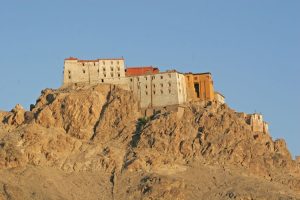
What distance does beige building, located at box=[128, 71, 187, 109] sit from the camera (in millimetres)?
195625

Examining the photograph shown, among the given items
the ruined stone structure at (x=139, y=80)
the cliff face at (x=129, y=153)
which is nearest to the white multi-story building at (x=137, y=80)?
the ruined stone structure at (x=139, y=80)

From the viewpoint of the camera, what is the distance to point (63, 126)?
625ft

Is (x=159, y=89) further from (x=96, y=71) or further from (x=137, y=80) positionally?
(x=96, y=71)

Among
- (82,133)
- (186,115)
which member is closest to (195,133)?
(186,115)

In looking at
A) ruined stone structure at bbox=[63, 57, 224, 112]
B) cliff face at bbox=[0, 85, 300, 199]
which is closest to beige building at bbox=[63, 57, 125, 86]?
ruined stone structure at bbox=[63, 57, 224, 112]

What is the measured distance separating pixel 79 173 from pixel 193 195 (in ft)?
59.3

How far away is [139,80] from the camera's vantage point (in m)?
198

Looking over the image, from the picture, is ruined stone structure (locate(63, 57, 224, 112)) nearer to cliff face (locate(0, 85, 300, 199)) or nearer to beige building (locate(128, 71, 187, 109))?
beige building (locate(128, 71, 187, 109))

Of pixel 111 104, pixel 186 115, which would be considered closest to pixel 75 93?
pixel 111 104

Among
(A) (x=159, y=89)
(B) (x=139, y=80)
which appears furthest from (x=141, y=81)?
(A) (x=159, y=89)

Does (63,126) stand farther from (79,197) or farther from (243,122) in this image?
(243,122)

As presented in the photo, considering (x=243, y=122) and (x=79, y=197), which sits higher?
(x=243, y=122)

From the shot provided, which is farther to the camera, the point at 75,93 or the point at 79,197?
the point at 75,93

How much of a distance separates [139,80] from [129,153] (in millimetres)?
16930
